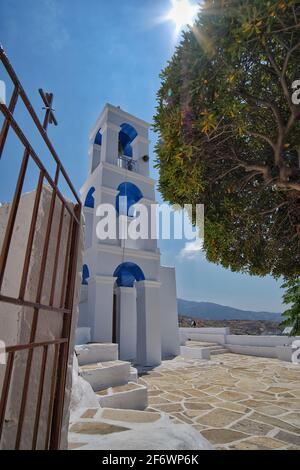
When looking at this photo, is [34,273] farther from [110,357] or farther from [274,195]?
[110,357]

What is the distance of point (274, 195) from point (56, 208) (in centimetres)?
435

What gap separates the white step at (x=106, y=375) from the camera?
226 inches

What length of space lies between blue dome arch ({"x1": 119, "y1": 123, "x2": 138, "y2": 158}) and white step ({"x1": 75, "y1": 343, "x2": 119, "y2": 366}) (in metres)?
10.5

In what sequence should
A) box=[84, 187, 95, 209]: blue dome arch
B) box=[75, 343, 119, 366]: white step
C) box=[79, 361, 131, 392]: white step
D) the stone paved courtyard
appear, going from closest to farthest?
the stone paved courtyard
box=[79, 361, 131, 392]: white step
box=[75, 343, 119, 366]: white step
box=[84, 187, 95, 209]: blue dome arch

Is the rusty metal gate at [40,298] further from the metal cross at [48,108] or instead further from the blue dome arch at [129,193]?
the blue dome arch at [129,193]

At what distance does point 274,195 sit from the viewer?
17.2 feet

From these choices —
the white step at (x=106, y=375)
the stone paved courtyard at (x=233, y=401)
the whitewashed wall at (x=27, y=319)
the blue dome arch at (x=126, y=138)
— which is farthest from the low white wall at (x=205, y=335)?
the whitewashed wall at (x=27, y=319)

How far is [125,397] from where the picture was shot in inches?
215

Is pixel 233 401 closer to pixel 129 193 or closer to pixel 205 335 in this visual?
pixel 129 193

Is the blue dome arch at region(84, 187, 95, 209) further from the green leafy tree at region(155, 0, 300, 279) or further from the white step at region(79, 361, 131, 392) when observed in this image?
the green leafy tree at region(155, 0, 300, 279)

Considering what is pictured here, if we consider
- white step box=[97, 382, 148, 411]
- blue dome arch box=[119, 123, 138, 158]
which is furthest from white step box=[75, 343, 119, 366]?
blue dome arch box=[119, 123, 138, 158]

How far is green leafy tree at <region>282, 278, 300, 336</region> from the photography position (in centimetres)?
1099

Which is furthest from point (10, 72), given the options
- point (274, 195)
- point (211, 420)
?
point (211, 420)

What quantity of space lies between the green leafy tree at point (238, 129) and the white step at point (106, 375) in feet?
11.5
